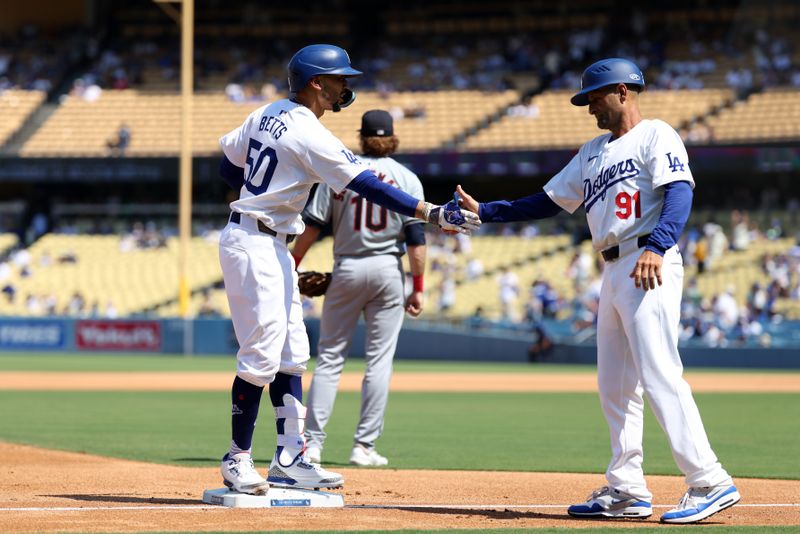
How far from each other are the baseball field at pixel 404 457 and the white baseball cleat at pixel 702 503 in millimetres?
83

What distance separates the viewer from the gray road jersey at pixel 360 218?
7.92 metres

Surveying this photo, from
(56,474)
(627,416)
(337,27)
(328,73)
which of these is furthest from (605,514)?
(337,27)

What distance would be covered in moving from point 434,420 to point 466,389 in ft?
17.4

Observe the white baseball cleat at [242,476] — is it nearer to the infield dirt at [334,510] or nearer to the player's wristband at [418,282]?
the infield dirt at [334,510]

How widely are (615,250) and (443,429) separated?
5915 millimetres

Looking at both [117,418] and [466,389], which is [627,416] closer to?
[117,418]

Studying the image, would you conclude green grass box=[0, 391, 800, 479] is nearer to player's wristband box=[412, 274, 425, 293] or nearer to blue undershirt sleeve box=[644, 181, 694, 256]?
player's wristband box=[412, 274, 425, 293]

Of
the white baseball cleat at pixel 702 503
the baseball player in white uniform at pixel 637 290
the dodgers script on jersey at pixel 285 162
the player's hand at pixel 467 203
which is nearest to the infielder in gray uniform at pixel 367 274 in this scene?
the player's hand at pixel 467 203

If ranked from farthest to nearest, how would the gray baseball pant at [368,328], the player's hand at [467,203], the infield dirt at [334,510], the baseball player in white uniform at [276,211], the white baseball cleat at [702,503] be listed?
the gray baseball pant at [368,328] < the player's hand at [467,203] < the baseball player in white uniform at [276,211] < the white baseball cleat at [702,503] < the infield dirt at [334,510]

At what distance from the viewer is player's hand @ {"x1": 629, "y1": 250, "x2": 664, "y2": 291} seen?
5352mm

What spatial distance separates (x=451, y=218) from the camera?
5.84 metres

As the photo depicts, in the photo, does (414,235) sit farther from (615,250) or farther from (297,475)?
(615,250)

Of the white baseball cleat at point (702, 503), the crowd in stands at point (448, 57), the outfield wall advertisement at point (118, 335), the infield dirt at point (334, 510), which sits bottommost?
the infield dirt at point (334, 510)

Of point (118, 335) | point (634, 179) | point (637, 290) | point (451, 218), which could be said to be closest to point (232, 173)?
point (451, 218)
